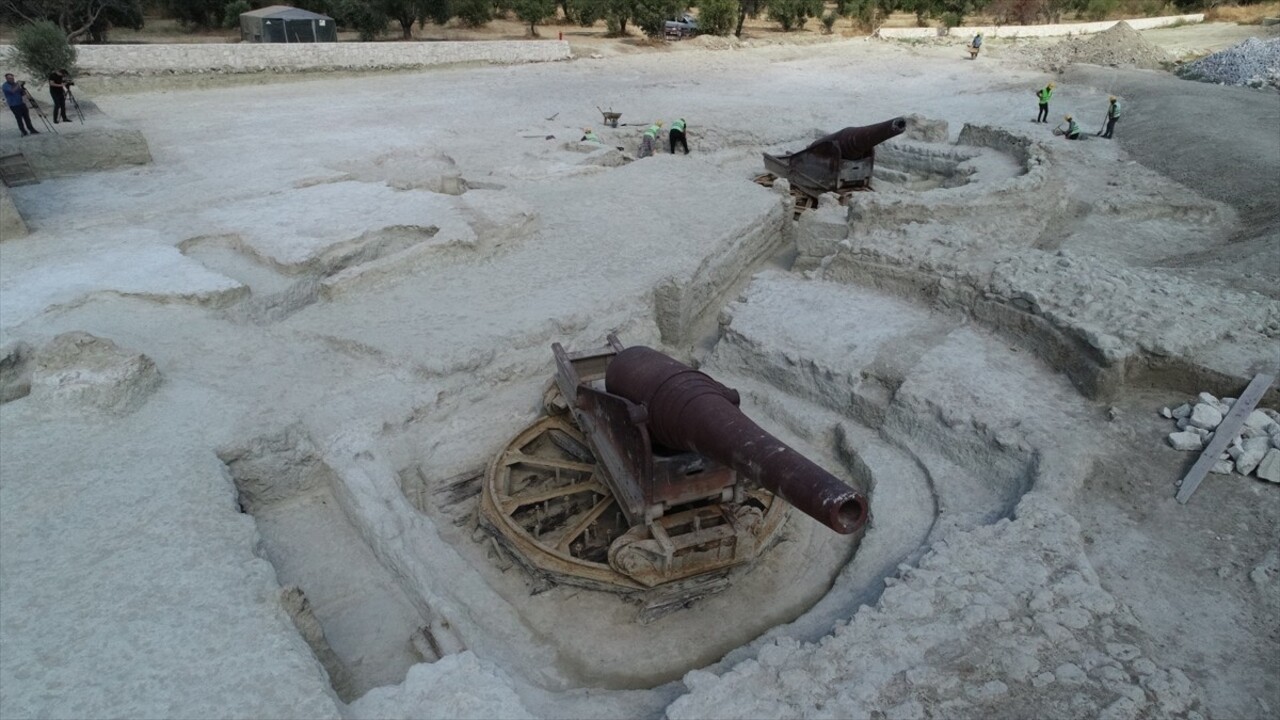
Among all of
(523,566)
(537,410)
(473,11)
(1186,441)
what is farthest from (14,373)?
(473,11)

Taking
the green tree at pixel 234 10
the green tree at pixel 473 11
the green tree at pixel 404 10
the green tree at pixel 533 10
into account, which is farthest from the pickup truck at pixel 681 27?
the green tree at pixel 234 10

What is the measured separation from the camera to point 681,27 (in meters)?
33.3

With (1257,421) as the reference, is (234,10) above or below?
above

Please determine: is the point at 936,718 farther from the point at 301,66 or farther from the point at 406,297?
the point at 301,66

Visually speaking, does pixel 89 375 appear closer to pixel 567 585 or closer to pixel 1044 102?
pixel 567 585

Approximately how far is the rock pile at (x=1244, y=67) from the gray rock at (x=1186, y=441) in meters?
21.7

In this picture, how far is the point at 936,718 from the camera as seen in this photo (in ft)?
10.1

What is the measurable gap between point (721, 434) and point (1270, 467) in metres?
3.72

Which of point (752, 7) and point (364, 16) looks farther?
point (752, 7)

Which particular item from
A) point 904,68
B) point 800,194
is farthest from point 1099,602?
point 904,68

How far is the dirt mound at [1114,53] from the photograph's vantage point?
2559 cm

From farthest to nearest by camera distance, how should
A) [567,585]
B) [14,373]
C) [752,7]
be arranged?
[752,7] < [14,373] < [567,585]

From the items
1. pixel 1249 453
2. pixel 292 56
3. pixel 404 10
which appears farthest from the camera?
pixel 404 10

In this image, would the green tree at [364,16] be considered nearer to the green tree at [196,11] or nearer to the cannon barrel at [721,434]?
the green tree at [196,11]
